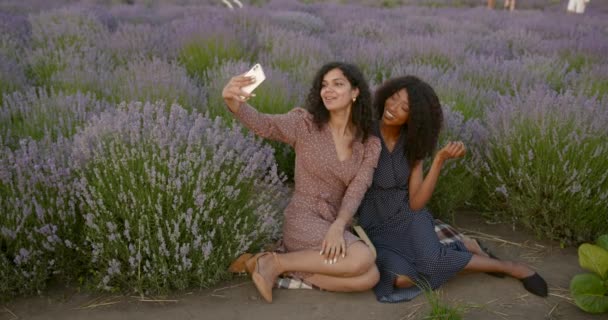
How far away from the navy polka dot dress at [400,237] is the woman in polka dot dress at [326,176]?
0.15 meters

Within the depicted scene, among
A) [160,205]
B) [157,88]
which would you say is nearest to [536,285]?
[160,205]

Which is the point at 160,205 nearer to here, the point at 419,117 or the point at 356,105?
the point at 356,105

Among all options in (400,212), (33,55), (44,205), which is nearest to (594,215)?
(400,212)

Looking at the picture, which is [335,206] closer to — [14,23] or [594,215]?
[594,215]

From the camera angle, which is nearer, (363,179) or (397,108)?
(363,179)

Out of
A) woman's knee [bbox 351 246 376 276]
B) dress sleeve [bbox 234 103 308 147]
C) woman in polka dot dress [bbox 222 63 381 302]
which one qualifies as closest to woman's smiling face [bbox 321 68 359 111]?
woman in polka dot dress [bbox 222 63 381 302]

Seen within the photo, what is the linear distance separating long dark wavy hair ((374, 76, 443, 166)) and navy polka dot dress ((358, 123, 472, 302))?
0.09 m

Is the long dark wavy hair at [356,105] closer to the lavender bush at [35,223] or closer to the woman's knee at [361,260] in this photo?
the woman's knee at [361,260]

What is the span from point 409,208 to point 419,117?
20.8 inches

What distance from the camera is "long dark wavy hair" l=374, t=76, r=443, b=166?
3.08 meters

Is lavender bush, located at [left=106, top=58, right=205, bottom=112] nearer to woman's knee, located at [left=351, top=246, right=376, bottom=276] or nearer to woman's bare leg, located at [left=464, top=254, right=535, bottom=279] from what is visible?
woman's knee, located at [left=351, top=246, right=376, bottom=276]

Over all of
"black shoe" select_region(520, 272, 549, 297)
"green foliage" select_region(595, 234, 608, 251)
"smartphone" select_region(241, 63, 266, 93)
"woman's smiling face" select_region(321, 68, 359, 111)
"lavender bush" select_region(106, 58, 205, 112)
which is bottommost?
"black shoe" select_region(520, 272, 549, 297)

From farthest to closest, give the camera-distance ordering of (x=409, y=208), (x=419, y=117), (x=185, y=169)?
(x=409, y=208) < (x=419, y=117) < (x=185, y=169)

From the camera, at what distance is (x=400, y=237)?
3.17 metres
